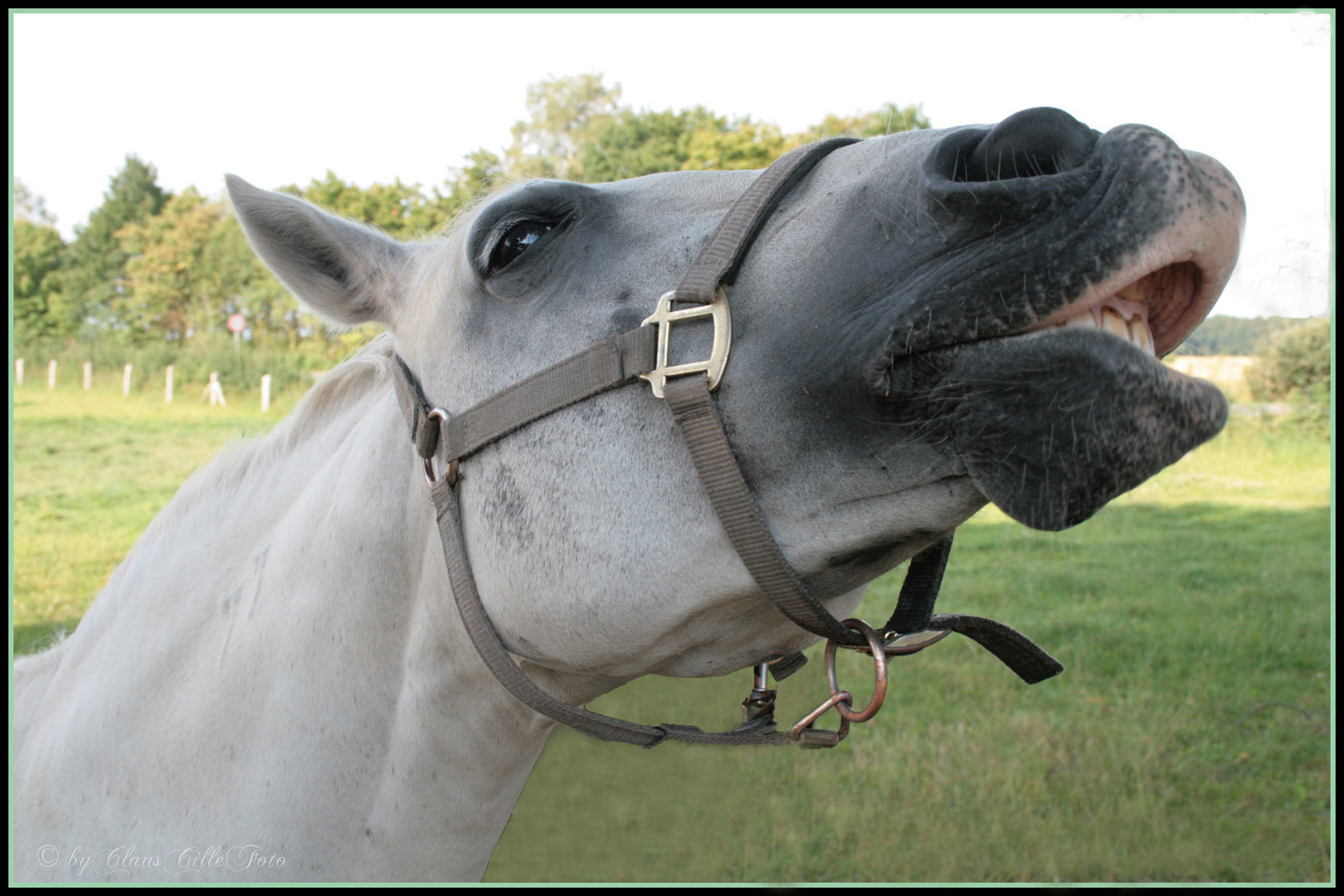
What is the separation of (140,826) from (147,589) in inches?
23.8

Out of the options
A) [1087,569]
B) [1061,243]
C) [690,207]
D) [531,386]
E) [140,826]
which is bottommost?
[1087,569]

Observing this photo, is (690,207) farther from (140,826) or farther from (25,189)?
(25,189)

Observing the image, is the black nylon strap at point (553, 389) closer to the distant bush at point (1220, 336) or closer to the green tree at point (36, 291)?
the distant bush at point (1220, 336)

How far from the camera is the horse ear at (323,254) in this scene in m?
1.97

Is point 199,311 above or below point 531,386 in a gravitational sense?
above

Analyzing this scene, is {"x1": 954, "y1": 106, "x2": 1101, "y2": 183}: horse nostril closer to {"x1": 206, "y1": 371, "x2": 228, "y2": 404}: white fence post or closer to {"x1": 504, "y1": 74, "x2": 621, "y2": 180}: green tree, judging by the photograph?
{"x1": 504, "y1": 74, "x2": 621, "y2": 180}: green tree

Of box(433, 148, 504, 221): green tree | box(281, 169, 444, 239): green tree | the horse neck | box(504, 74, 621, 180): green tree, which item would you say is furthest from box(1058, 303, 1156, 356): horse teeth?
box(504, 74, 621, 180): green tree

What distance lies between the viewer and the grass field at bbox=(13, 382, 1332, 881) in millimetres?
4504

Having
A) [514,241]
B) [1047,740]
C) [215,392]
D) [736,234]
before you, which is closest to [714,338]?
[736,234]

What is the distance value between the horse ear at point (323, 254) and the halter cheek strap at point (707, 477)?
9.7 inches

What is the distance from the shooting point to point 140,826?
6.52 feet

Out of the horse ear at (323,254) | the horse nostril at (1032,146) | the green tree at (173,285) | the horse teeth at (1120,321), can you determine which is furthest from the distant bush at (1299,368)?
the green tree at (173,285)

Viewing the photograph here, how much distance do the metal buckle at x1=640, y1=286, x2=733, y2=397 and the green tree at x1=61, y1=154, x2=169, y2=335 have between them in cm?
3072

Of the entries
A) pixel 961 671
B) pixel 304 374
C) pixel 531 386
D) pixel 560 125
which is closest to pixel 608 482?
pixel 531 386
